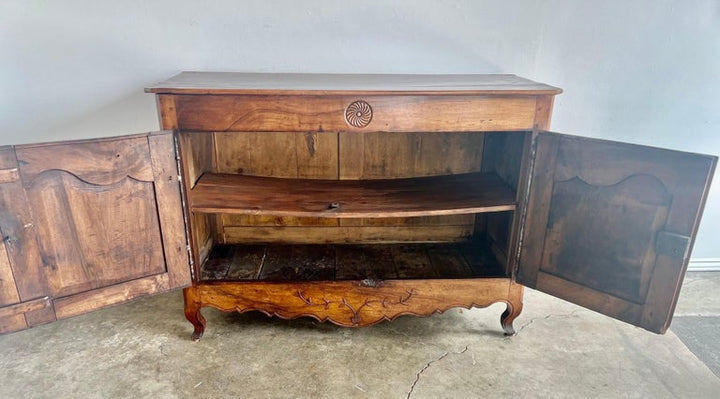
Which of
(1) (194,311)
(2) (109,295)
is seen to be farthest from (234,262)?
(2) (109,295)

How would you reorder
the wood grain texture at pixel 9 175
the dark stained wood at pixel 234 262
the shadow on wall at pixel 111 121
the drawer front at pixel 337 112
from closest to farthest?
1. the wood grain texture at pixel 9 175
2. the drawer front at pixel 337 112
3. the dark stained wood at pixel 234 262
4. the shadow on wall at pixel 111 121

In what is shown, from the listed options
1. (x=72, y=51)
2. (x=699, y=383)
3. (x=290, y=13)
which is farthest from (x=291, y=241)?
(x=699, y=383)

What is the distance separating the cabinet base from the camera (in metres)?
1.66

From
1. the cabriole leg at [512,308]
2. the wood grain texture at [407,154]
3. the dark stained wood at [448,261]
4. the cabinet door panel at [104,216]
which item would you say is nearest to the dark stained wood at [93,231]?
the cabinet door panel at [104,216]

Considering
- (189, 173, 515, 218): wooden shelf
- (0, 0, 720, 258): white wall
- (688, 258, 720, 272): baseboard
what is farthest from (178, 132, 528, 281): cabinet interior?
(688, 258, 720, 272): baseboard

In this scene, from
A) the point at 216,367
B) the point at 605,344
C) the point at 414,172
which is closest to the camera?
the point at 216,367

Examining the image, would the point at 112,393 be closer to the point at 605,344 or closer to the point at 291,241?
the point at 291,241

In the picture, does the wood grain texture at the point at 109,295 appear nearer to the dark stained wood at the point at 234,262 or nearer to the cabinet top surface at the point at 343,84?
the dark stained wood at the point at 234,262

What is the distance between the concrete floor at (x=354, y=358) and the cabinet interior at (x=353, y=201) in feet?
0.86

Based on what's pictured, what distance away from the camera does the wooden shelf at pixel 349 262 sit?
5.78 feet

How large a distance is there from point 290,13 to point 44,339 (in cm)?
167

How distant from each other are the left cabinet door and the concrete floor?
0.34 m

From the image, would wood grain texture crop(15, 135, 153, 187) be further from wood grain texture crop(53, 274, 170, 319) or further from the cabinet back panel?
the cabinet back panel

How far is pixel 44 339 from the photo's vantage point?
1.77 metres
